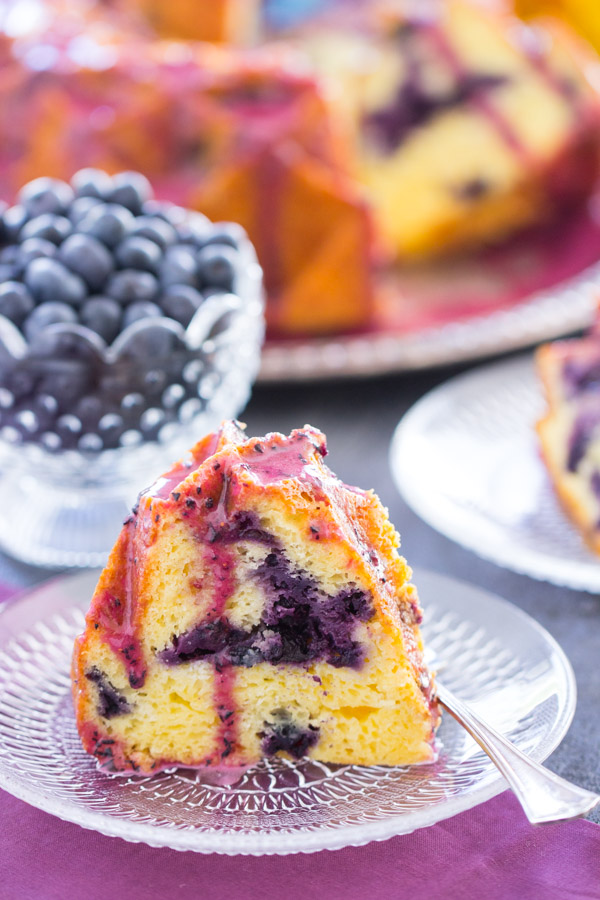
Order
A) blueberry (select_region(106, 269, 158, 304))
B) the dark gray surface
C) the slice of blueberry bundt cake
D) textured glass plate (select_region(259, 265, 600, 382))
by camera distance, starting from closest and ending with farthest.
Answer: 1. the slice of blueberry bundt cake
2. the dark gray surface
3. blueberry (select_region(106, 269, 158, 304))
4. textured glass plate (select_region(259, 265, 600, 382))

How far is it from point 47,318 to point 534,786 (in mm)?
1008

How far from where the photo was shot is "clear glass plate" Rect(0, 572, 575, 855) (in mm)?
1053

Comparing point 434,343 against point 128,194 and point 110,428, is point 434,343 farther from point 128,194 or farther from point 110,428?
point 110,428

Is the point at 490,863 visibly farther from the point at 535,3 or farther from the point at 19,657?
the point at 535,3

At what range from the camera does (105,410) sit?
5.63ft

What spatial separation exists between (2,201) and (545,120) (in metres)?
1.45

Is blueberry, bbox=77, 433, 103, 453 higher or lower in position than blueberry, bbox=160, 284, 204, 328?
lower

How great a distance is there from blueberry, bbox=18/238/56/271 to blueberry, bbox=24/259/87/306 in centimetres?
3

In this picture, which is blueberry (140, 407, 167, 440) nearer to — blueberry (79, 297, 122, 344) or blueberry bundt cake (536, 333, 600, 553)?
blueberry (79, 297, 122, 344)

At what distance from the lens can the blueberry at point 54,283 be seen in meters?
1.71

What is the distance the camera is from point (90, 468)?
1817 millimetres

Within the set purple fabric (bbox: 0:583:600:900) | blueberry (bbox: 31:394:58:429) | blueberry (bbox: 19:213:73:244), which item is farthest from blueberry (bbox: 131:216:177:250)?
purple fabric (bbox: 0:583:600:900)

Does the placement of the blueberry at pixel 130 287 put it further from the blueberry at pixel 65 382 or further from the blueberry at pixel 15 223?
the blueberry at pixel 15 223

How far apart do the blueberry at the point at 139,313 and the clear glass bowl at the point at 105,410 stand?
1.4 inches
